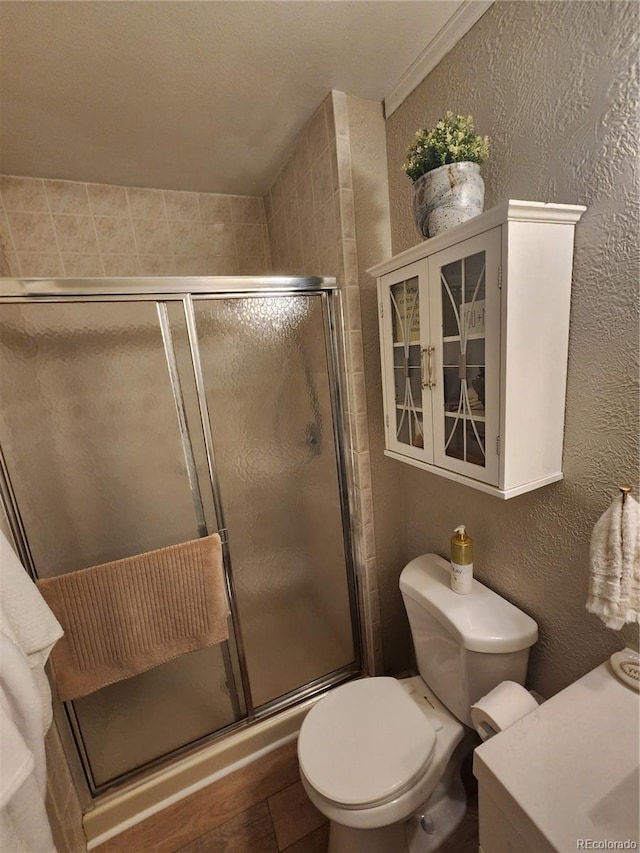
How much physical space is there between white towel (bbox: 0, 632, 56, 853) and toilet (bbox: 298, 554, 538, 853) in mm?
580

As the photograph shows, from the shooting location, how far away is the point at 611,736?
2.08 ft

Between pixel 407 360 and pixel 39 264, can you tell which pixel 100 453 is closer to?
pixel 407 360

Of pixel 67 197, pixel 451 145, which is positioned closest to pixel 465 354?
pixel 451 145

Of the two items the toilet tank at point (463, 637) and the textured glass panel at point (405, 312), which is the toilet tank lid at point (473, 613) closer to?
the toilet tank at point (463, 637)

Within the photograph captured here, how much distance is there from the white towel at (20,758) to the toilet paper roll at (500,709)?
2.83ft

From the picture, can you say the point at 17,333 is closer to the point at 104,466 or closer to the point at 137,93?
the point at 104,466

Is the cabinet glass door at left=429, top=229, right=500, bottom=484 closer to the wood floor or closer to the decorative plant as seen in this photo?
the decorative plant

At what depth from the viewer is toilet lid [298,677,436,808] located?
2.88ft

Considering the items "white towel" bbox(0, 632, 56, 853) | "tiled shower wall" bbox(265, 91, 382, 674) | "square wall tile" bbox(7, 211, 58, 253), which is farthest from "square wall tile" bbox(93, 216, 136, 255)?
"white towel" bbox(0, 632, 56, 853)

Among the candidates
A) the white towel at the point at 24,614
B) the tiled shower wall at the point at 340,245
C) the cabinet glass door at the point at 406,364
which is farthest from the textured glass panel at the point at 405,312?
the white towel at the point at 24,614

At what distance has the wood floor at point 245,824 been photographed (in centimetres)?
111

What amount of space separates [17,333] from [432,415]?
3.72ft

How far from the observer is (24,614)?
2.36ft

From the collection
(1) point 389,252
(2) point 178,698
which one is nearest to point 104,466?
(2) point 178,698
